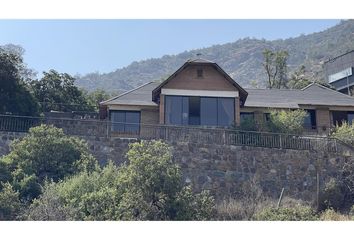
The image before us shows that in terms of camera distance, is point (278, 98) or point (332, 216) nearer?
point (332, 216)

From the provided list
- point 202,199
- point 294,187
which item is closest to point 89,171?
point 202,199

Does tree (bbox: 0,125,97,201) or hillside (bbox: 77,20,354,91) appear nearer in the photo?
tree (bbox: 0,125,97,201)

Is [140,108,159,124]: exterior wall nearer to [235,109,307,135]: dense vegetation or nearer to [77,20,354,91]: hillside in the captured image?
[235,109,307,135]: dense vegetation

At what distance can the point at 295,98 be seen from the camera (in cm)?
3459

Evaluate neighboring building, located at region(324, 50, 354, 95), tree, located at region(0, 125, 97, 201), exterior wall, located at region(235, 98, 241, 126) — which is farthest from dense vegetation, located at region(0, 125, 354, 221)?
neighboring building, located at region(324, 50, 354, 95)

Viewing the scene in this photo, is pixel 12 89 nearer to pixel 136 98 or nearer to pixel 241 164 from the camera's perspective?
pixel 136 98

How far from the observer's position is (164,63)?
4754 inches

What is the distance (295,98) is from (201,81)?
24.1 ft

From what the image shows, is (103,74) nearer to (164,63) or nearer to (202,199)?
(164,63)

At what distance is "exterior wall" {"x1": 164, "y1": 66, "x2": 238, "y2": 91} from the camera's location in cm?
3092

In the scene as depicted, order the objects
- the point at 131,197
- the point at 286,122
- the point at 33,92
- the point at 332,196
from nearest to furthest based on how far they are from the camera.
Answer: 1. the point at 131,197
2. the point at 332,196
3. the point at 286,122
4. the point at 33,92

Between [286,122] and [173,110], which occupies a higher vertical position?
[173,110]

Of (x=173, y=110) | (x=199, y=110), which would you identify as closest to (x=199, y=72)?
(x=199, y=110)

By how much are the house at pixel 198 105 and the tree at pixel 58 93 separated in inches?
203
